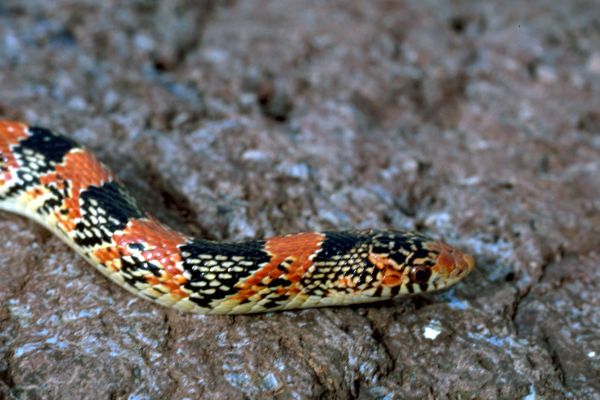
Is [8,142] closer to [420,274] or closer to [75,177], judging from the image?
[75,177]

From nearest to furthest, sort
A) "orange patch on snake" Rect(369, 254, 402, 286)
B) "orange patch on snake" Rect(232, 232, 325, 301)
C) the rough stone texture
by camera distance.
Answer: the rough stone texture → "orange patch on snake" Rect(232, 232, 325, 301) → "orange patch on snake" Rect(369, 254, 402, 286)

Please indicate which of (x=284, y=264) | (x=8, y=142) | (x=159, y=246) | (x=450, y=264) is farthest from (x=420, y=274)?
(x=8, y=142)

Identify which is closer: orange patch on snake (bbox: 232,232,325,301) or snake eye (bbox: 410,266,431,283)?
orange patch on snake (bbox: 232,232,325,301)

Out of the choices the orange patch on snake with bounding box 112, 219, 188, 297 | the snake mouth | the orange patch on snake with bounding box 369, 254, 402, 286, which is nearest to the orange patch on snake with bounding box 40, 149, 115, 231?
the orange patch on snake with bounding box 112, 219, 188, 297

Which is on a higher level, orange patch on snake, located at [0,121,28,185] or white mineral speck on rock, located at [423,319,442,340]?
orange patch on snake, located at [0,121,28,185]

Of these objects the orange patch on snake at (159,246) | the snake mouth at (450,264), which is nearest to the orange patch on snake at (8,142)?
the orange patch on snake at (159,246)

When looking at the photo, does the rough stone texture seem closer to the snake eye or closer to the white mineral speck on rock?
the white mineral speck on rock
